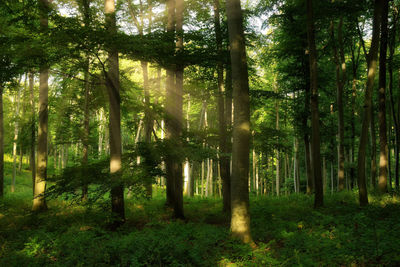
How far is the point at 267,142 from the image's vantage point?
11.4m

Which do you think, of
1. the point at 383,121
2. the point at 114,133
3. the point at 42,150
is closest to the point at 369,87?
the point at 383,121

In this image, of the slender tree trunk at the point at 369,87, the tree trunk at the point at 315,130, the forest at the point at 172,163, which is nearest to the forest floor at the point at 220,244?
the forest at the point at 172,163

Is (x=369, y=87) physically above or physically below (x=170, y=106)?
above

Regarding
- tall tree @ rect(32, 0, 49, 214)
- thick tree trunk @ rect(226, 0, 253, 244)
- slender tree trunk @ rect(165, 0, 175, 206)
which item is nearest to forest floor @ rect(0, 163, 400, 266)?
thick tree trunk @ rect(226, 0, 253, 244)

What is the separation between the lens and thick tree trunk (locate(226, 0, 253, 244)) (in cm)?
628

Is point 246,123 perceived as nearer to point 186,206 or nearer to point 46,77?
point 186,206

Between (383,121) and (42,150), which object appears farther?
(383,121)

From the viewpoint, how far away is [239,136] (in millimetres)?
6422

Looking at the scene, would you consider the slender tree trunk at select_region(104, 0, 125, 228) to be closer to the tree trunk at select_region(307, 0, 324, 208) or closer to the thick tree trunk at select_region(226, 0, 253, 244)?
the thick tree trunk at select_region(226, 0, 253, 244)

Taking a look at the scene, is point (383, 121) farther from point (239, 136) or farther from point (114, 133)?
point (114, 133)

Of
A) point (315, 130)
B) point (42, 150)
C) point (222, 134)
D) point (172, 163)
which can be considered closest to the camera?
point (172, 163)

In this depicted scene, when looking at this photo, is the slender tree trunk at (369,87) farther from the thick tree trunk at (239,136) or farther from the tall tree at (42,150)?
the tall tree at (42,150)

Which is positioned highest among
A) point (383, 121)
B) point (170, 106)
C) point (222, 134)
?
point (170, 106)

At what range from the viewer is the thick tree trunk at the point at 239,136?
628cm
